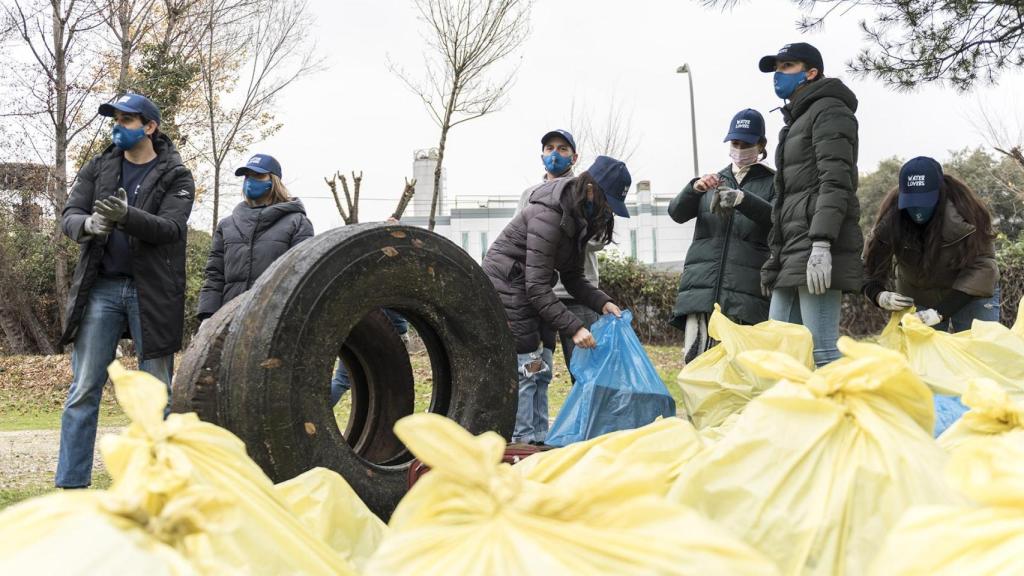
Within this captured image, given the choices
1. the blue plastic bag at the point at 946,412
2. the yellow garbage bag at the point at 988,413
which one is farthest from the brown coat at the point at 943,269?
the yellow garbage bag at the point at 988,413

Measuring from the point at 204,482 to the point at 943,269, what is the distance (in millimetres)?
3932

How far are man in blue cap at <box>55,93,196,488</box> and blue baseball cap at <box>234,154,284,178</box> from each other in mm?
509

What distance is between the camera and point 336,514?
5.88ft

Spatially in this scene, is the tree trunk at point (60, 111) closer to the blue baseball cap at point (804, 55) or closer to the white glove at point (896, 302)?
the blue baseball cap at point (804, 55)

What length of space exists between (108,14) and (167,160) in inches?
400

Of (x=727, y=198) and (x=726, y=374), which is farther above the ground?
(x=727, y=198)

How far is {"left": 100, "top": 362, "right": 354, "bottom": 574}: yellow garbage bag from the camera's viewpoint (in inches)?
46.5

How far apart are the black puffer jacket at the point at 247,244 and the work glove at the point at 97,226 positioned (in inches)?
32.6

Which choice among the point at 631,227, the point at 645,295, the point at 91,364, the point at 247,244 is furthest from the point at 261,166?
the point at 631,227

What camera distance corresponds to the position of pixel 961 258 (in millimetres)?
4219

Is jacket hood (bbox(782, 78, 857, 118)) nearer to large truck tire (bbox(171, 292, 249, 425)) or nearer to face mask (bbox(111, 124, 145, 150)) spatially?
large truck tire (bbox(171, 292, 249, 425))

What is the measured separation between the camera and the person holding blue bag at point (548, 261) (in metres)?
4.03

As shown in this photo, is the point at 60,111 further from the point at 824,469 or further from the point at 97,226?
the point at 824,469

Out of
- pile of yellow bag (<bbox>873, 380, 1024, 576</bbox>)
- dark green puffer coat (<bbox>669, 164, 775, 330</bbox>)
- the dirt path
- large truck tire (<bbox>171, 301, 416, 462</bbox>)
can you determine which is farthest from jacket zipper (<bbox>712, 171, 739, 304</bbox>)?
the dirt path
